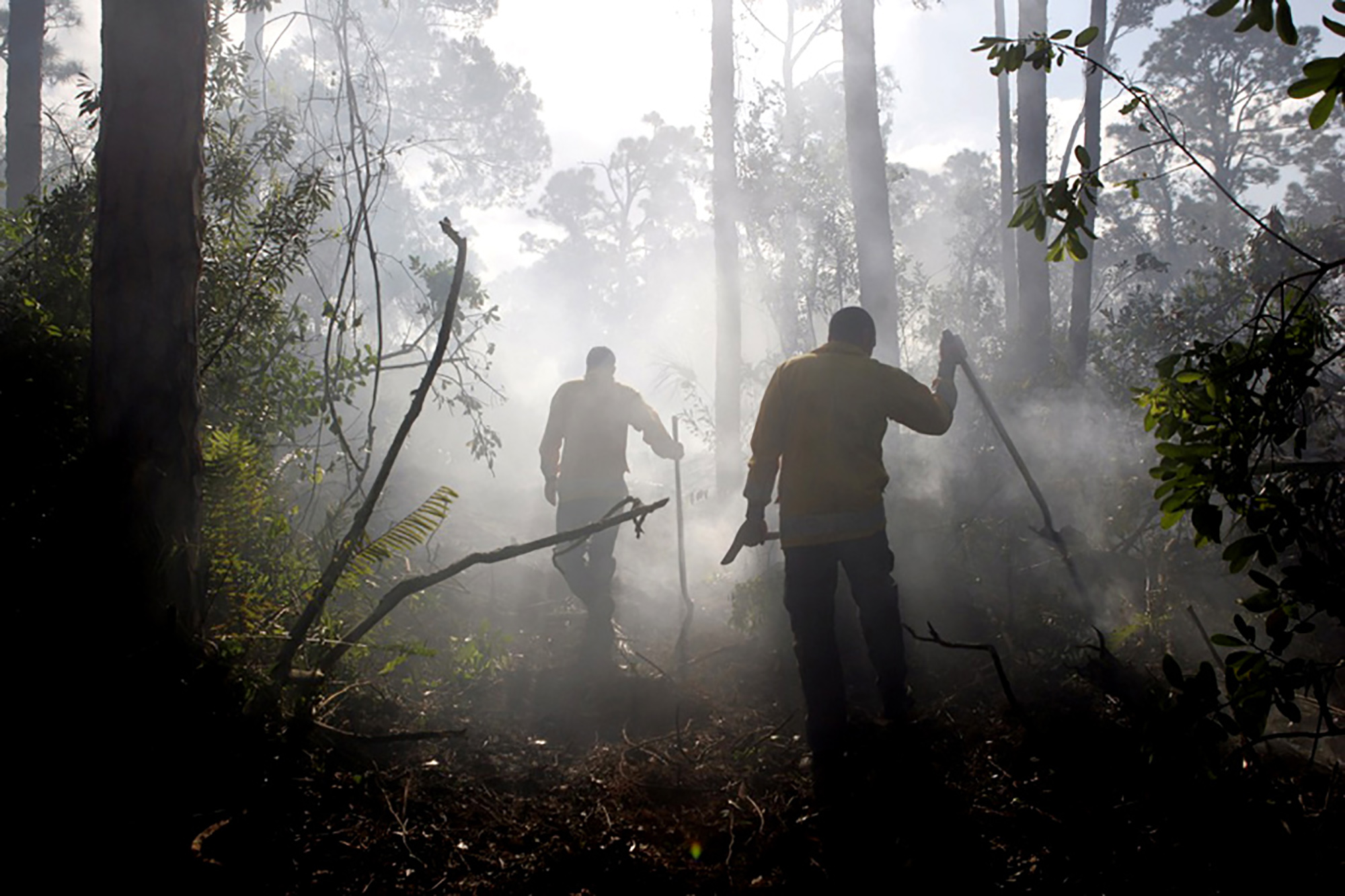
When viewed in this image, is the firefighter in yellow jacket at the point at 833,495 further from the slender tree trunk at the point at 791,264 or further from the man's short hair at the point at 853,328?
the slender tree trunk at the point at 791,264

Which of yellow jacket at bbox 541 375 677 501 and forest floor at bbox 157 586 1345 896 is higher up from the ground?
yellow jacket at bbox 541 375 677 501

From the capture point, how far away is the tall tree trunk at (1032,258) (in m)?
9.57

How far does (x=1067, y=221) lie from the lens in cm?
202

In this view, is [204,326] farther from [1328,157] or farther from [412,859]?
[1328,157]

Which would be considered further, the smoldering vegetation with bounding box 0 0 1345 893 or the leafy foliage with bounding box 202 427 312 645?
the leafy foliage with bounding box 202 427 312 645

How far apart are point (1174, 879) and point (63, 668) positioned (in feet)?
10.5

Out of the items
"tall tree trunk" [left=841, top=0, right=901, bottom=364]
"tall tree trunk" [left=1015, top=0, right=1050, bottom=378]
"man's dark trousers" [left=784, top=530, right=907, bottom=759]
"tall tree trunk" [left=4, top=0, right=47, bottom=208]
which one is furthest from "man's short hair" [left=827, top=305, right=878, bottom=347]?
"tall tree trunk" [left=4, top=0, right=47, bottom=208]

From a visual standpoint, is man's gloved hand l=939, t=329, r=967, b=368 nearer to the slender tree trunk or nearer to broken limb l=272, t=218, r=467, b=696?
broken limb l=272, t=218, r=467, b=696

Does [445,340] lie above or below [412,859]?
above

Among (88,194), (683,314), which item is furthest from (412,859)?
(683,314)

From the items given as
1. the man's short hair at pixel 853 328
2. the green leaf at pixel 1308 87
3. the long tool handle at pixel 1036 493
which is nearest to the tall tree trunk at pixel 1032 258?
the long tool handle at pixel 1036 493

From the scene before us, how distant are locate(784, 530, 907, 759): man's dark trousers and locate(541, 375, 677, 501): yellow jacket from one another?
89.1 inches

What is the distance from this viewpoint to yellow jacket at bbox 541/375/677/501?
234 inches

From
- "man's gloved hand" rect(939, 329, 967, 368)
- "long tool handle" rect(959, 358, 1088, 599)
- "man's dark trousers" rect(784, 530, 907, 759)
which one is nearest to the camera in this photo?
"man's dark trousers" rect(784, 530, 907, 759)
